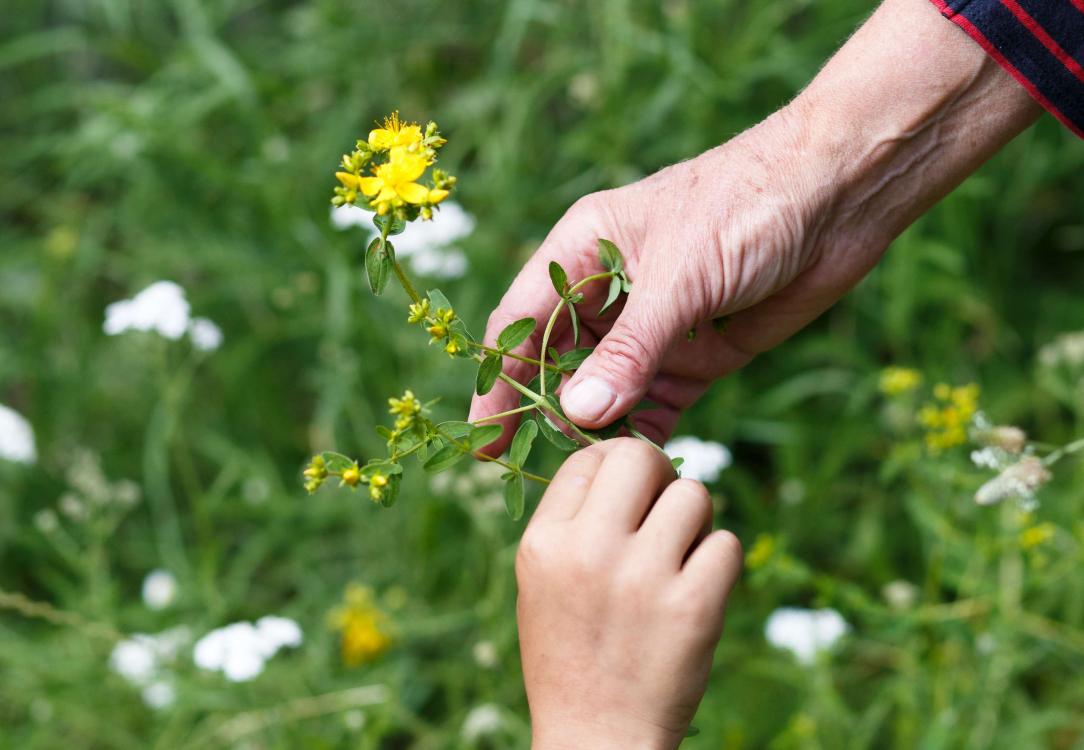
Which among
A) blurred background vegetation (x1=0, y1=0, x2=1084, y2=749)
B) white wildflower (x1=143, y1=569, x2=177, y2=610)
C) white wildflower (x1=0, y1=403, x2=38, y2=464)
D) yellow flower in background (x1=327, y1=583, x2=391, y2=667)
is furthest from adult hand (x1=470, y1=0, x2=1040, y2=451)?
white wildflower (x1=0, y1=403, x2=38, y2=464)

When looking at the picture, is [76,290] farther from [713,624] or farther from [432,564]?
[713,624]

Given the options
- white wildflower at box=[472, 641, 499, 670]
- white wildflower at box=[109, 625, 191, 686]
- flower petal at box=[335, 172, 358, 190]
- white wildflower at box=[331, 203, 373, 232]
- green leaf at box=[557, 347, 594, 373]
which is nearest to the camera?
flower petal at box=[335, 172, 358, 190]

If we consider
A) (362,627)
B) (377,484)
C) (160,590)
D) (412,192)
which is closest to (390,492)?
(377,484)

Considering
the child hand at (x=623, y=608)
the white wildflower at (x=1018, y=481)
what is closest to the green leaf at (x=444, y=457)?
the child hand at (x=623, y=608)

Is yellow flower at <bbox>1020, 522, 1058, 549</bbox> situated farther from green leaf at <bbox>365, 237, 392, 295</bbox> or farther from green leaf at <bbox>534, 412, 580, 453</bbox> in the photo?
green leaf at <bbox>365, 237, 392, 295</bbox>

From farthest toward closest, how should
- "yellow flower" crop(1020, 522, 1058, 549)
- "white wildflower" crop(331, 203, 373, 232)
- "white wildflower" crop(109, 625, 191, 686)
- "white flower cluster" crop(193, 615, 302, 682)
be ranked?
1. "white wildflower" crop(331, 203, 373, 232)
2. "white wildflower" crop(109, 625, 191, 686)
3. "white flower cluster" crop(193, 615, 302, 682)
4. "yellow flower" crop(1020, 522, 1058, 549)

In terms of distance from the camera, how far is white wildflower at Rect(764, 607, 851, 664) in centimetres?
153

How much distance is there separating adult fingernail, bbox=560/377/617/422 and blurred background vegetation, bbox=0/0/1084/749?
1.95ft

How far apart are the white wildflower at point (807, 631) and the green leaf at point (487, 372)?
738 mm

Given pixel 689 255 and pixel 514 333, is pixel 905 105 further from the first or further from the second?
pixel 514 333

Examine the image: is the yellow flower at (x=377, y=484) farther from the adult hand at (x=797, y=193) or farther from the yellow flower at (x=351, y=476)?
the adult hand at (x=797, y=193)

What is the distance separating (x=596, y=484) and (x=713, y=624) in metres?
0.15

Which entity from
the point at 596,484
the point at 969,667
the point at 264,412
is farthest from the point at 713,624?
the point at 264,412

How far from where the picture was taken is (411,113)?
2.62 m
